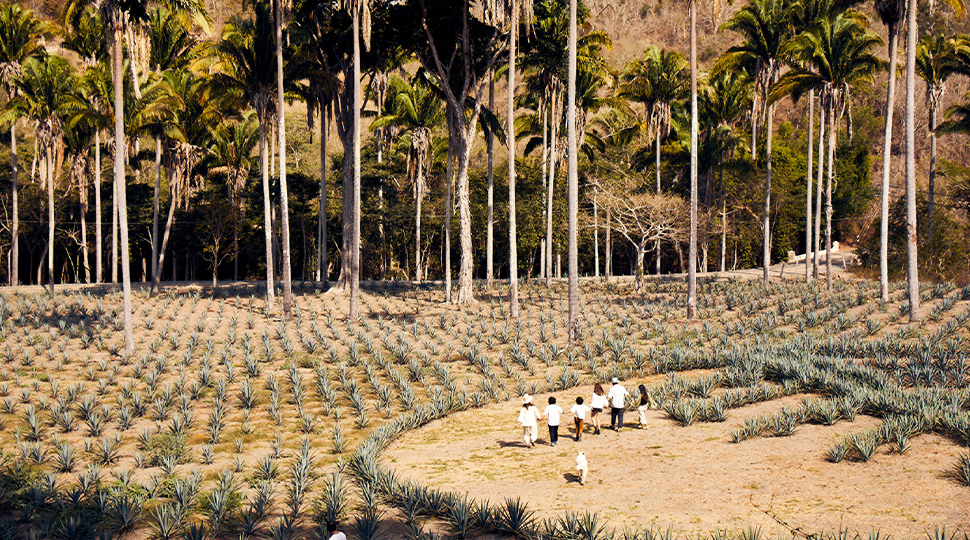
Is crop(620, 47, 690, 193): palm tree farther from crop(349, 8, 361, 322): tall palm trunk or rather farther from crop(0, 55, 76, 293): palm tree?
crop(0, 55, 76, 293): palm tree

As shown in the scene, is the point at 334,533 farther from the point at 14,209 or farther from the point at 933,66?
the point at 933,66

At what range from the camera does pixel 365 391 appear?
16.8m

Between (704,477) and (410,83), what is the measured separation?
28.4 metres

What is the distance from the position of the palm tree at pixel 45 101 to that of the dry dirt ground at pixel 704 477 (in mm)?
28467

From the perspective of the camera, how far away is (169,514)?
8.81 meters

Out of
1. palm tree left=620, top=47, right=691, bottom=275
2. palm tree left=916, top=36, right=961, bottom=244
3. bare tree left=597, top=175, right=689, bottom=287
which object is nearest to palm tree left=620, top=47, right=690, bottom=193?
palm tree left=620, top=47, right=691, bottom=275

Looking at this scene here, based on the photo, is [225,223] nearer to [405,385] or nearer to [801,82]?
[405,385]

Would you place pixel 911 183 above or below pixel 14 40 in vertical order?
below

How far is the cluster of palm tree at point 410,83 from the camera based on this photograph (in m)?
25.8

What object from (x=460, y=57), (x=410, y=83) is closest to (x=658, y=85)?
(x=460, y=57)

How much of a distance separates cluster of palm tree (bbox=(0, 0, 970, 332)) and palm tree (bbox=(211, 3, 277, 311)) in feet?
0.27

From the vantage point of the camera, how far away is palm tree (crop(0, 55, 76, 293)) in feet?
106

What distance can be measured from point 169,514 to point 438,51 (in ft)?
84.4

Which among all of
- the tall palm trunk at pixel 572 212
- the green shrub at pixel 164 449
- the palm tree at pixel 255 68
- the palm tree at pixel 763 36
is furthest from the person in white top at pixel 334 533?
the palm tree at pixel 763 36
